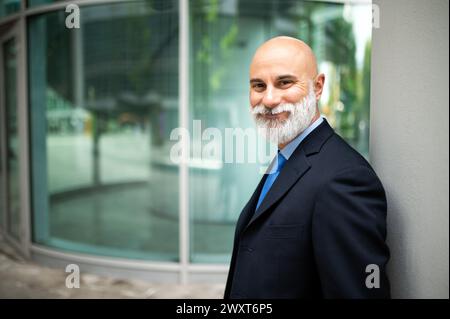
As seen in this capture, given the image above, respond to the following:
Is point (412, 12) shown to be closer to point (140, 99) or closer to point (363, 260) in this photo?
point (363, 260)

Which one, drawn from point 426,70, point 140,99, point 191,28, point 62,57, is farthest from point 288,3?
point 426,70

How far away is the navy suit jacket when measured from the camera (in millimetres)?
1061

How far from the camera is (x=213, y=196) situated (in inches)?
197

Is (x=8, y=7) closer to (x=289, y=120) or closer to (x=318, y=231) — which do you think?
(x=289, y=120)

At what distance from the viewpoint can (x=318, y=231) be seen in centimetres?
111

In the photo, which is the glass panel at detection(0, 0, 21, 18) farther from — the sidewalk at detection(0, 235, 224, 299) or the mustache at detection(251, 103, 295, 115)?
the mustache at detection(251, 103, 295, 115)

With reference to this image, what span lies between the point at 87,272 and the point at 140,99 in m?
2.57

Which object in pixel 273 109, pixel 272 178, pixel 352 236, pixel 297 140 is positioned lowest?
pixel 352 236

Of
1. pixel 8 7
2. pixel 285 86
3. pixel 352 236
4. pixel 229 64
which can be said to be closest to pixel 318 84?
pixel 285 86

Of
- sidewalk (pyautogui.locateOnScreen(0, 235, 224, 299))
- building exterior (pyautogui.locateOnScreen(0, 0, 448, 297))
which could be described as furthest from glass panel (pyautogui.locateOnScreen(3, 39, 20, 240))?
sidewalk (pyautogui.locateOnScreen(0, 235, 224, 299))

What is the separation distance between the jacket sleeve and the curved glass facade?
3278 millimetres

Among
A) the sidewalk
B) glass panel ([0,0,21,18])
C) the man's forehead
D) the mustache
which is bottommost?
the sidewalk

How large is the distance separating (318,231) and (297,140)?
0.36 metres

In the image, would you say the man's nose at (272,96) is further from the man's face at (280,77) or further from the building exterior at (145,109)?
the building exterior at (145,109)
